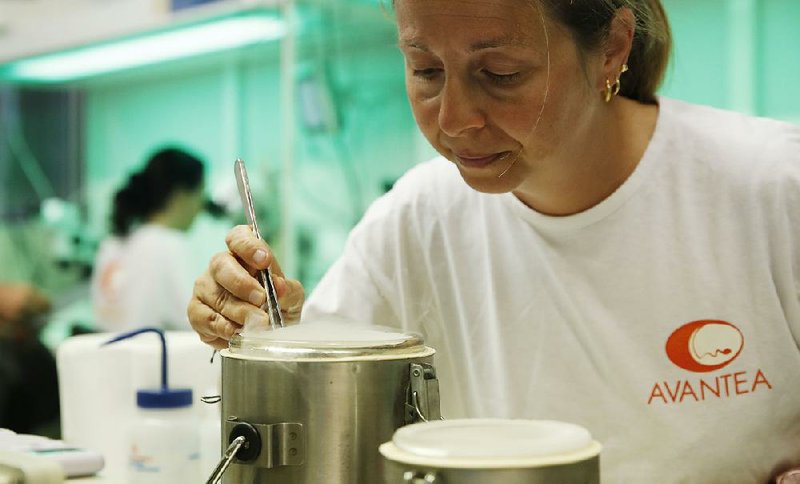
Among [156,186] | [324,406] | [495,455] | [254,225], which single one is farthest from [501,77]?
[156,186]

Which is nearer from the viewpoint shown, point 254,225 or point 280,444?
point 280,444

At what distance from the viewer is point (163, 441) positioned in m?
1.27

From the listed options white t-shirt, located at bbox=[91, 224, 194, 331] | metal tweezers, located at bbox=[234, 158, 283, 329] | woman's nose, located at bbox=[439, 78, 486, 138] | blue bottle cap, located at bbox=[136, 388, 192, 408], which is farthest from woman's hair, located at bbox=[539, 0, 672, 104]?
white t-shirt, located at bbox=[91, 224, 194, 331]

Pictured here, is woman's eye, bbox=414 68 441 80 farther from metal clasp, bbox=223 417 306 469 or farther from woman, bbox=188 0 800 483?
metal clasp, bbox=223 417 306 469

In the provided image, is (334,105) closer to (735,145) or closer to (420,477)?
(735,145)

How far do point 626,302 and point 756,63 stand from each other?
1513 mm

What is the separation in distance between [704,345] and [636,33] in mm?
417

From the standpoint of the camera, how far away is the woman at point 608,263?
3.73ft

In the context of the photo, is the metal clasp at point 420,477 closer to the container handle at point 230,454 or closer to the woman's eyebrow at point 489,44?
the container handle at point 230,454

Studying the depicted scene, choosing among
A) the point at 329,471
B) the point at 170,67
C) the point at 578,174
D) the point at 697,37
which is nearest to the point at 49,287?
the point at 170,67

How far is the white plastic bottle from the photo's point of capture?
4.14ft

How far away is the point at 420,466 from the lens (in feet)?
2.09

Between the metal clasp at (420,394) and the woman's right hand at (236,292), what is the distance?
26cm

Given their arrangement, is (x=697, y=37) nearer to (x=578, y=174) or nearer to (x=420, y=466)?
(x=578, y=174)
